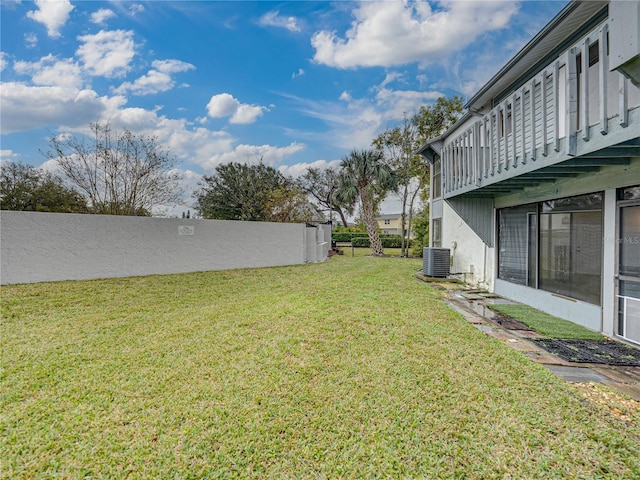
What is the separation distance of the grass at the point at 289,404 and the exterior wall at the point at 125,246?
3.80 metres

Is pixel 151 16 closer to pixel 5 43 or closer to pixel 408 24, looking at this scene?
pixel 5 43

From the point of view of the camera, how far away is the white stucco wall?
27.3 feet

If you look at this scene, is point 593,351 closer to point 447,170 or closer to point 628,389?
point 628,389

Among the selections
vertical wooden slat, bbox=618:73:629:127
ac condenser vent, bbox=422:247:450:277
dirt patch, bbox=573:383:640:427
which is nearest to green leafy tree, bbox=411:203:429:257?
ac condenser vent, bbox=422:247:450:277

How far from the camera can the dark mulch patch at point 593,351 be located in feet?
11.8

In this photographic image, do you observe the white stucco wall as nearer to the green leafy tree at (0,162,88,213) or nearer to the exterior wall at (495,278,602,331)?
the exterior wall at (495,278,602,331)

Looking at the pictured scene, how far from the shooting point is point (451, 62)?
40.0ft

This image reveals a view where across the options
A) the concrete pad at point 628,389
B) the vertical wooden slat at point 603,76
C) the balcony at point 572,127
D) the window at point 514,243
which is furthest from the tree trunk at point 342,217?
the concrete pad at point 628,389

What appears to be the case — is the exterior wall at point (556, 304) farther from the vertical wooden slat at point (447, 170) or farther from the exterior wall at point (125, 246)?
the exterior wall at point (125, 246)

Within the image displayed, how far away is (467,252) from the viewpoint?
949 cm

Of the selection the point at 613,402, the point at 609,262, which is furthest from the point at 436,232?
the point at 613,402

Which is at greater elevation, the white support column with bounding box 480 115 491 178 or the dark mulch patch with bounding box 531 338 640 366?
the white support column with bounding box 480 115 491 178

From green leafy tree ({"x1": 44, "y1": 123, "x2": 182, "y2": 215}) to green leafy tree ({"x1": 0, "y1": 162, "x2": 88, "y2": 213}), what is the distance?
0.60 meters

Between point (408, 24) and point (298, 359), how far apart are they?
9848 mm
